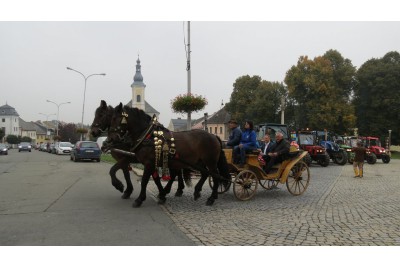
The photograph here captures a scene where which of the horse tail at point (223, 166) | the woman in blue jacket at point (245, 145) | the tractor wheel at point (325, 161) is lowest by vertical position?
the tractor wheel at point (325, 161)

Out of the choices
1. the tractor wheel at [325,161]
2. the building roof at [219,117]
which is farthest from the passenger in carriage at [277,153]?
the building roof at [219,117]

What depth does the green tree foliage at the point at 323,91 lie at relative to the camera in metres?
40.5

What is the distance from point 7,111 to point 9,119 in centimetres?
336

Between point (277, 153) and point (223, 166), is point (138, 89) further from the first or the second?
point (223, 166)

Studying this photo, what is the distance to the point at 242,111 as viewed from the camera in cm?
5666

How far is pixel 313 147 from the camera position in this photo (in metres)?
20.7

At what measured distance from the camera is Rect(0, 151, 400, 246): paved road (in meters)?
5.08

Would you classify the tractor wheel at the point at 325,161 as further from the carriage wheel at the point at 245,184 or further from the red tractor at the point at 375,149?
the carriage wheel at the point at 245,184

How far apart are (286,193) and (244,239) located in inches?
203

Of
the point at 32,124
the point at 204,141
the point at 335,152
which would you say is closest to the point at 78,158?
the point at 335,152

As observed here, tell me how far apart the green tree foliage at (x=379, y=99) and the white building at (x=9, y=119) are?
10976cm

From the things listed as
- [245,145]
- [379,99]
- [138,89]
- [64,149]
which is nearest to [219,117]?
[138,89]

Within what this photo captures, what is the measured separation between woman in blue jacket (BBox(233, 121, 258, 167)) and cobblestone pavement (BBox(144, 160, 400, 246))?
100cm

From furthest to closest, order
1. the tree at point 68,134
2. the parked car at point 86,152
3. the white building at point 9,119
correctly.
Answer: the white building at point 9,119, the tree at point 68,134, the parked car at point 86,152
